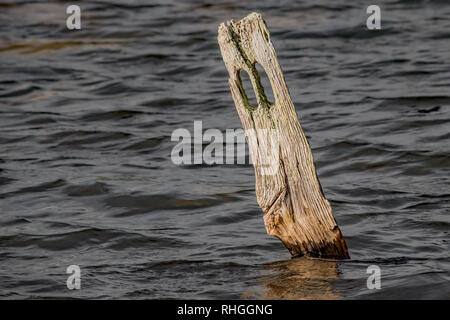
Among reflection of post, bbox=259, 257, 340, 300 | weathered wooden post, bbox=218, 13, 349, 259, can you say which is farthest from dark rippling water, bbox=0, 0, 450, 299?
weathered wooden post, bbox=218, 13, 349, 259

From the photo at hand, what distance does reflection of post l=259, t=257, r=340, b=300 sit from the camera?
5758 mm

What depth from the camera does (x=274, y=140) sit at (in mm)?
5695

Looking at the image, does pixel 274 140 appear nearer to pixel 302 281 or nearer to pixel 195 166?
pixel 302 281

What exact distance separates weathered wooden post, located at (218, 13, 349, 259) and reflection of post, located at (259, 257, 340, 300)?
0.33 meters

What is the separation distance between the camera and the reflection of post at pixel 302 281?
5.76 m

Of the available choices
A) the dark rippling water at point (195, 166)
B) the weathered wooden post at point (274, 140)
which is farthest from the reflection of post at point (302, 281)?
the weathered wooden post at point (274, 140)

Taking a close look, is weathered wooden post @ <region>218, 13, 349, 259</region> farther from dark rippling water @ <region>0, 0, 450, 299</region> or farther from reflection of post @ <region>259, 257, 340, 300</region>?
dark rippling water @ <region>0, 0, 450, 299</region>

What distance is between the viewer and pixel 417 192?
801 cm

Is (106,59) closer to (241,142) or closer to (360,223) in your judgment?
(241,142)

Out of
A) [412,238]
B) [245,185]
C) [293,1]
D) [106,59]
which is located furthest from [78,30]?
[412,238]

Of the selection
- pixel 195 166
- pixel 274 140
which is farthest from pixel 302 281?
pixel 195 166

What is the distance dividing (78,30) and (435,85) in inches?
242

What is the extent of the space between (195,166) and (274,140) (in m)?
3.55

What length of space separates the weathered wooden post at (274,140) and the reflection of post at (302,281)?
1.08ft
